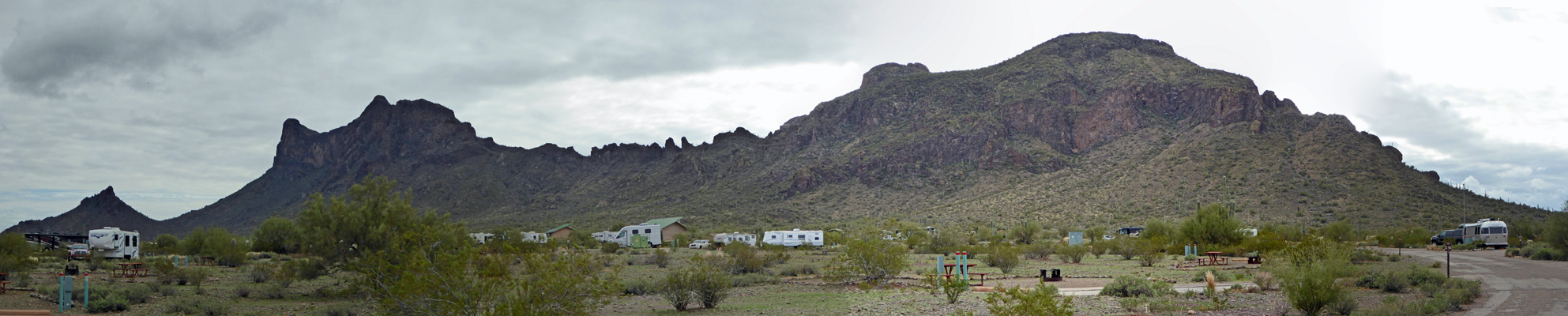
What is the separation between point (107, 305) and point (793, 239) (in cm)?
3928

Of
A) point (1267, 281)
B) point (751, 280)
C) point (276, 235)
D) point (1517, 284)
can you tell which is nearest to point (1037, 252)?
point (751, 280)

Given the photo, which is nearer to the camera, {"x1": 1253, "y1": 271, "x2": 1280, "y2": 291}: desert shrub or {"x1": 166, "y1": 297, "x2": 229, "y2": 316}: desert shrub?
{"x1": 166, "y1": 297, "x2": 229, "y2": 316}: desert shrub

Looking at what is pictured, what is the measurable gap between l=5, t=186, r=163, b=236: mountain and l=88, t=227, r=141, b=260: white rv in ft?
278

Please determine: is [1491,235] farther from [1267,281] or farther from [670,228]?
[670,228]

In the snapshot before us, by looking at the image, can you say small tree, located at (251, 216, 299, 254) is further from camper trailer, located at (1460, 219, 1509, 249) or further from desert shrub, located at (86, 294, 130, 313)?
camper trailer, located at (1460, 219, 1509, 249)

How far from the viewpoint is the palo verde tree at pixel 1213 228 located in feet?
126

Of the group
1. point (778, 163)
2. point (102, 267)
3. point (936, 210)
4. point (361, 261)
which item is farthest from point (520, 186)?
point (361, 261)

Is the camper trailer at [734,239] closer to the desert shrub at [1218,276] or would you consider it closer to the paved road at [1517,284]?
the desert shrub at [1218,276]

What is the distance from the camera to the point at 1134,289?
17.2m

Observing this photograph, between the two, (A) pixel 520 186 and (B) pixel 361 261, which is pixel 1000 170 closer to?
(A) pixel 520 186

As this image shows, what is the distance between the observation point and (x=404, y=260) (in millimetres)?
10359

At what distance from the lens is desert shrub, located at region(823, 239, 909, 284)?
71.6 ft

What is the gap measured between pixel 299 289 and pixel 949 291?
50.2 feet

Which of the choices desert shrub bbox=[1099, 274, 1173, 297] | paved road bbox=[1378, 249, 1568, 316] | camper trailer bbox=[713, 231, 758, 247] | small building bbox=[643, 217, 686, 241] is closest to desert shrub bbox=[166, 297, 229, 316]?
desert shrub bbox=[1099, 274, 1173, 297]
